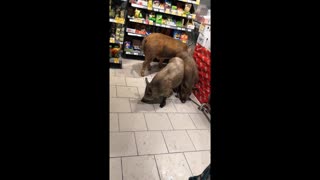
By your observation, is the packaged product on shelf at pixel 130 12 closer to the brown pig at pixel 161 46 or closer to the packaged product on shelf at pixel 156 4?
the packaged product on shelf at pixel 156 4

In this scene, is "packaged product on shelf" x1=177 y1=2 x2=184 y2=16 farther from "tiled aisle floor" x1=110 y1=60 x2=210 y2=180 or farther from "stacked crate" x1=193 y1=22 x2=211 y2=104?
"tiled aisle floor" x1=110 y1=60 x2=210 y2=180

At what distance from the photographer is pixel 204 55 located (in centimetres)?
294

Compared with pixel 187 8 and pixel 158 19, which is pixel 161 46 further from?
pixel 187 8

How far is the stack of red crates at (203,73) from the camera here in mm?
2807

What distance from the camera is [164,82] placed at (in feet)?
8.10

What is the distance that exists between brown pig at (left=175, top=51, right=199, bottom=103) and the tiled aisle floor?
0.38ft
